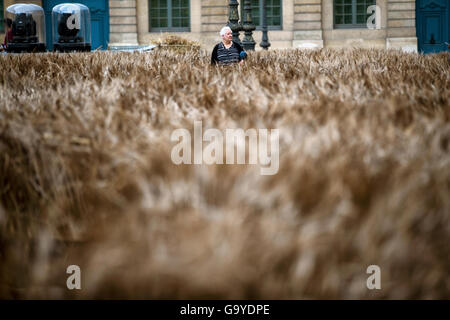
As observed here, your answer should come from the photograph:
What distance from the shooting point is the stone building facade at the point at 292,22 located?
21.3m

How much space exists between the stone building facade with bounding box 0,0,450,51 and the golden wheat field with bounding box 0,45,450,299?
66.6 ft

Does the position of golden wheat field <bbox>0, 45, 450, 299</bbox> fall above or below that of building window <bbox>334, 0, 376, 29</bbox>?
below

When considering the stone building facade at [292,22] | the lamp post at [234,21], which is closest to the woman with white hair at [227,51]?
the lamp post at [234,21]

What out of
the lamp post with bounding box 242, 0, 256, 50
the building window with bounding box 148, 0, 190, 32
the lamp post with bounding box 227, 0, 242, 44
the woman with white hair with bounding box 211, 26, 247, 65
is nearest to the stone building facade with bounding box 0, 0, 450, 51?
the building window with bounding box 148, 0, 190, 32

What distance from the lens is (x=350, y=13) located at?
22094mm

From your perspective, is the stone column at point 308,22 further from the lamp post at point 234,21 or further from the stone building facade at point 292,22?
the lamp post at point 234,21

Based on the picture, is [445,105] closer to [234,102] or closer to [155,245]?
[234,102]

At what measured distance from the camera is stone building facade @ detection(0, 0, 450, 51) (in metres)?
21.3

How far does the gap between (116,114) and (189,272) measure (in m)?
1.20

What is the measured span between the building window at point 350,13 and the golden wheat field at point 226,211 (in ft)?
70.0

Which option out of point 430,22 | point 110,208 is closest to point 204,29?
point 430,22

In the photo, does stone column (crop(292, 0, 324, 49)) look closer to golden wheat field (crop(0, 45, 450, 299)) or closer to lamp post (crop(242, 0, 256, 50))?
lamp post (crop(242, 0, 256, 50))
